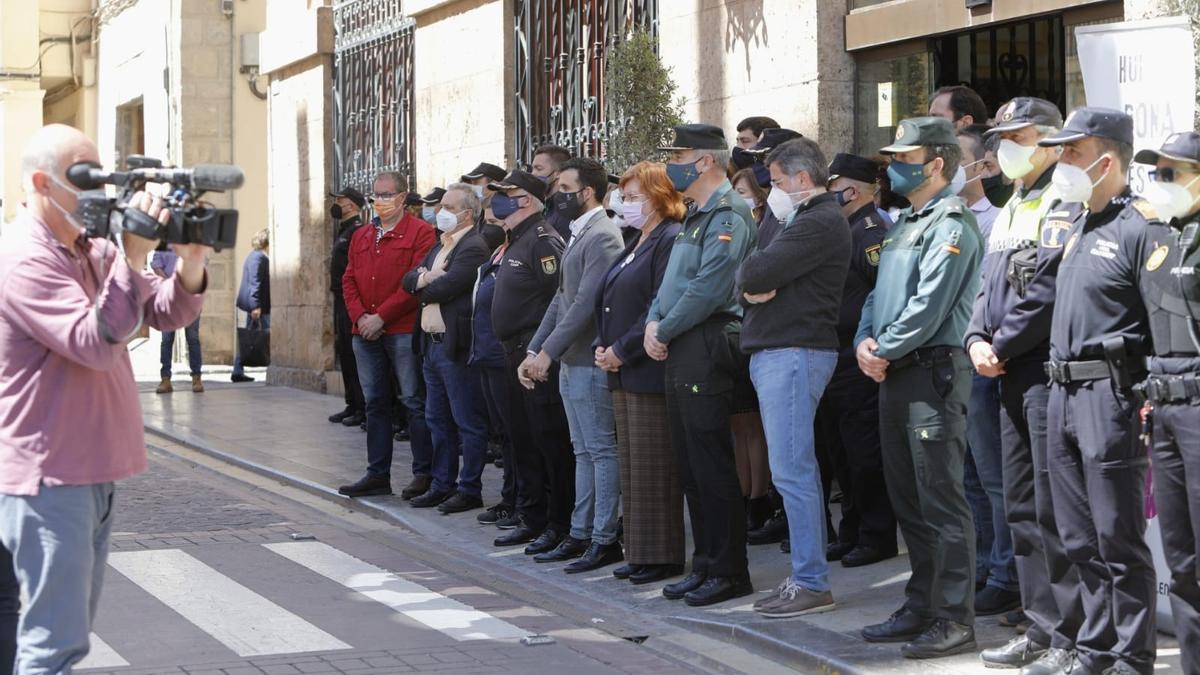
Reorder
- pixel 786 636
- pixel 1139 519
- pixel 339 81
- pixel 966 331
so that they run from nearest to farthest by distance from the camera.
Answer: pixel 1139 519 < pixel 966 331 < pixel 786 636 < pixel 339 81

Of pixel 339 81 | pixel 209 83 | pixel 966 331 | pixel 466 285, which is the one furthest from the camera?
pixel 209 83

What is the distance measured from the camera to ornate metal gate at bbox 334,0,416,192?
1788 cm

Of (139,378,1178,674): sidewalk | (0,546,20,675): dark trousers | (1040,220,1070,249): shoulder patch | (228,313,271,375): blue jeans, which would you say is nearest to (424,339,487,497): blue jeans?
(139,378,1178,674): sidewalk

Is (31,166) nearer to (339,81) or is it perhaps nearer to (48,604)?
(48,604)

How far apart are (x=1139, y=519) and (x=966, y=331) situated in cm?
115

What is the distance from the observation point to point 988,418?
7184 millimetres

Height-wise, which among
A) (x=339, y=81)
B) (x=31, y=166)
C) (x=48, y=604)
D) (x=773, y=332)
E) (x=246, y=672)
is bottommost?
(x=246, y=672)

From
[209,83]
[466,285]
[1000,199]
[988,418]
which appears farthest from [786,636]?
[209,83]

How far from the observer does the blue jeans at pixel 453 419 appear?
418 inches

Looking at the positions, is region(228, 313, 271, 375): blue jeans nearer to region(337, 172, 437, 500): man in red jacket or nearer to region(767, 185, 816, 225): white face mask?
region(337, 172, 437, 500): man in red jacket

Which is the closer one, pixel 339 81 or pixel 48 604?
pixel 48 604

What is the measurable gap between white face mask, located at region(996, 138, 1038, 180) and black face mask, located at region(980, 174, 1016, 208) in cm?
143

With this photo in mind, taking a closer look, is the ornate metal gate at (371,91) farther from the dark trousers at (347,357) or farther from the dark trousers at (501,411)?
the dark trousers at (501,411)

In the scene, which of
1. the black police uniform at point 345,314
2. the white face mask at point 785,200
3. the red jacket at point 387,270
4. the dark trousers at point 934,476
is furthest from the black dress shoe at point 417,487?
the dark trousers at point 934,476
